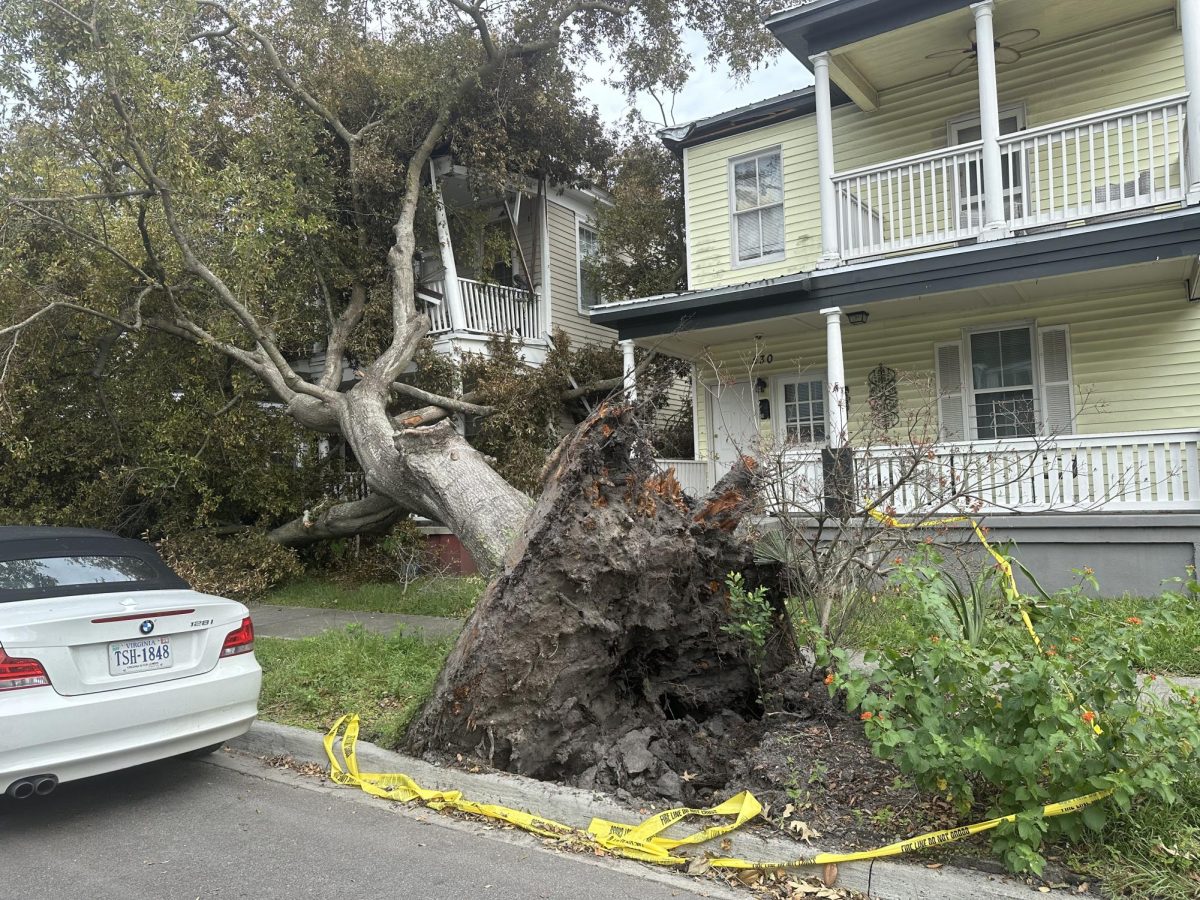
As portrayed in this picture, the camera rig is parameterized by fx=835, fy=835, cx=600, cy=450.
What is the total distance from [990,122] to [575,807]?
31.2ft

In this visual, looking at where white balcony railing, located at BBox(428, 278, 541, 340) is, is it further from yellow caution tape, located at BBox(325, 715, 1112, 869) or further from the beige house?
yellow caution tape, located at BBox(325, 715, 1112, 869)

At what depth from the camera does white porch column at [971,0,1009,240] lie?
10.0 m

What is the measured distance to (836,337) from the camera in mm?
11047

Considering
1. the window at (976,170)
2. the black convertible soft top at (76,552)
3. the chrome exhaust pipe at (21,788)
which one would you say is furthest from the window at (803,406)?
the chrome exhaust pipe at (21,788)

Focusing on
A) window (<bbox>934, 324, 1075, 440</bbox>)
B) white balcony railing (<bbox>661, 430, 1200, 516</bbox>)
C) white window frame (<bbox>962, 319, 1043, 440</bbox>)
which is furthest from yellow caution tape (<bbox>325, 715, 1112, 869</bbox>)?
→ white window frame (<bbox>962, 319, 1043, 440</bbox>)

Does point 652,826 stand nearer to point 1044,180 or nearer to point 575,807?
point 575,807

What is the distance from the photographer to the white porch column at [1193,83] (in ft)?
29.7

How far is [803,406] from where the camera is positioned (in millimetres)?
13758

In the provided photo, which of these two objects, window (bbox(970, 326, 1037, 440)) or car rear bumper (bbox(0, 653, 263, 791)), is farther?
window (bbox(970, 326, 1037, 440))

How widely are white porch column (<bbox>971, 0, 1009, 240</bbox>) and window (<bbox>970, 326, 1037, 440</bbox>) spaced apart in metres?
2.34

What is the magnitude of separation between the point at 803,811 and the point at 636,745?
104 centimetres

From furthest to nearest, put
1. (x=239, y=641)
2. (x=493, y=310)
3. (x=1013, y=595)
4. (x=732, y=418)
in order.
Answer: (x=493, y=310) → (x=732, y=418) → (x=239, y=641) → (x=1013, y=595)

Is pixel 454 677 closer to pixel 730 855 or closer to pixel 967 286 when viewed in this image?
pixel 730 855

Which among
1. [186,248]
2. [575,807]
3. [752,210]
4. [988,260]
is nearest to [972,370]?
[988,260]
